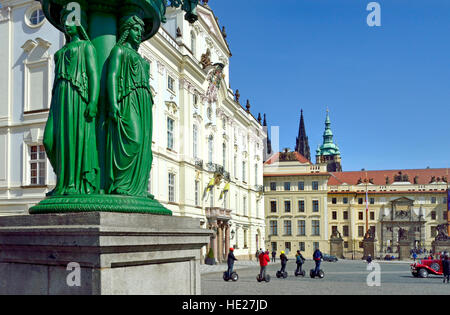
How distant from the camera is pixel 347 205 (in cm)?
8919

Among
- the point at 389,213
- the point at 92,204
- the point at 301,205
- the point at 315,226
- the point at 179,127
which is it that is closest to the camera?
the point at 92,204

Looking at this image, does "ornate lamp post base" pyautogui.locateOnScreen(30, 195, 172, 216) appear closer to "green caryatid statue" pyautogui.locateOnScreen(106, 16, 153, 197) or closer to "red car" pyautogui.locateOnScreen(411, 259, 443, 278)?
"green caryatid statue" pyautogui.locateOnScreen(106, 16, 153, 197)

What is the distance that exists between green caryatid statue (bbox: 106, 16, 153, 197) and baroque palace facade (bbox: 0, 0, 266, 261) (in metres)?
22.4

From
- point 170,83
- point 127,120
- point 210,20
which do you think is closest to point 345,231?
point 210,20

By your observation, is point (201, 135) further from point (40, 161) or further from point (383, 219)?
point (383, 219)

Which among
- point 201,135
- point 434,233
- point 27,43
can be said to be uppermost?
point 27,43

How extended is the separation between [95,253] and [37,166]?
24.4m

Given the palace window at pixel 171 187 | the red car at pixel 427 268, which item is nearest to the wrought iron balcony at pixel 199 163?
the palace window at pixel 171 187

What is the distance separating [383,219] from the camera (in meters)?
89.9

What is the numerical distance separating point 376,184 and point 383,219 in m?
9.14

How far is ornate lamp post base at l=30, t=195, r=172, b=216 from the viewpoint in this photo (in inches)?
170

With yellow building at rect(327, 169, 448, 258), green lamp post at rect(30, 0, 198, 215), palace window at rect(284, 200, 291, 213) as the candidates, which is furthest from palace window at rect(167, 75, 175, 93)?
yellow building at rect(327, 169, 448, 258)

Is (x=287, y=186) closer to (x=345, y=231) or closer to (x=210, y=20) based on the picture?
(x=345, y=231)
